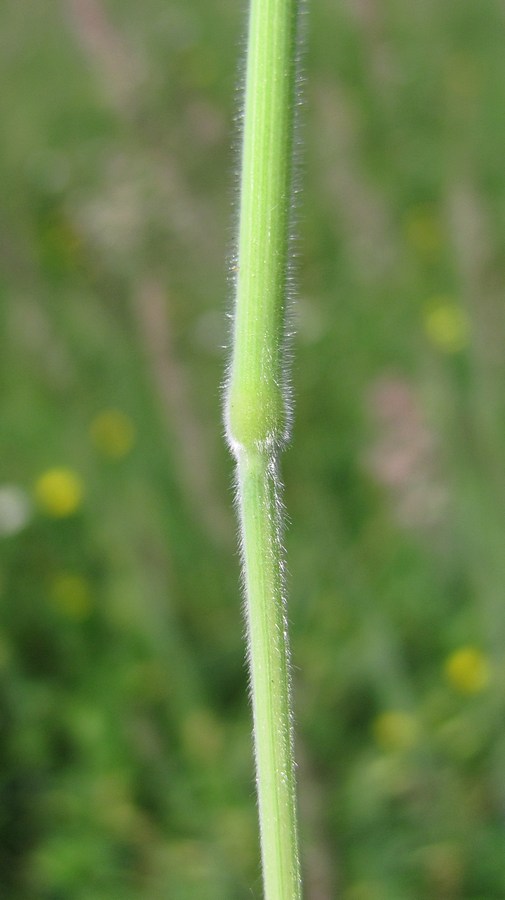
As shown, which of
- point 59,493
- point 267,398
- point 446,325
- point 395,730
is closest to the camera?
point 267,398

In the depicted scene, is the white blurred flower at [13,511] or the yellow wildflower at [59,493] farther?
the yellow wildflower at [59,493]

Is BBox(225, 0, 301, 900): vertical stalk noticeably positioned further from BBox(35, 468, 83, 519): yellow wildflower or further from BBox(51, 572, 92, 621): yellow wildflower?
BBox(35, 468, 83, 519): yellow wildflower

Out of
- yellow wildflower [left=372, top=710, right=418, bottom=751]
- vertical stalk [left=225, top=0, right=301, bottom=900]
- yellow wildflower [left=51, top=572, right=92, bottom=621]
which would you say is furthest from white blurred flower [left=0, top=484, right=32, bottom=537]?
vertical stalk [left=225, top=0, right=301, bottom=900]

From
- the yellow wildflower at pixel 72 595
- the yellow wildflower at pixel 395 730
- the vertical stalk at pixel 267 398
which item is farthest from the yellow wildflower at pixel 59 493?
the vertical stalk at pixel 267 398

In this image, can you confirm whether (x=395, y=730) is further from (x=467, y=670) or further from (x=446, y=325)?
(x=446, y=325)

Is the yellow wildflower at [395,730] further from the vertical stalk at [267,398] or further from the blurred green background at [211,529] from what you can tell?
the vertical stalk at [267,398]

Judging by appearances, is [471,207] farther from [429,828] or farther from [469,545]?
[429,828]

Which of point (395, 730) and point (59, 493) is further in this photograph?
point (59, 493)

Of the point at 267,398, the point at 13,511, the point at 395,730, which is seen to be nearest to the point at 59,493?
the point at 13,511
